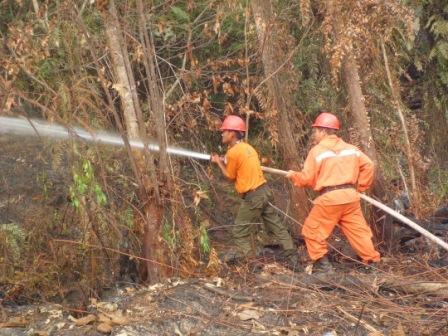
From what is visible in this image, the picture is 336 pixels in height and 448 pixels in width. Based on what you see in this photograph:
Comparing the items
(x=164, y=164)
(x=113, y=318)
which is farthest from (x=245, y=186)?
(x=113, y=318)

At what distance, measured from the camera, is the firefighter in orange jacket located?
6.69m

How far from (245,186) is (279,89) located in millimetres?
1290

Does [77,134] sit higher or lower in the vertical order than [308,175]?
higher

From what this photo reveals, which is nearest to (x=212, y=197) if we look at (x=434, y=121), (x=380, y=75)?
(x=380, y=75)

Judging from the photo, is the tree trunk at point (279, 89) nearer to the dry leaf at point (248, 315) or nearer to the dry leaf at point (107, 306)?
the dry leaf at point (248, 315)

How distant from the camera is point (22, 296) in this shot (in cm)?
656

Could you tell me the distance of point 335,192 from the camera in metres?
6.68

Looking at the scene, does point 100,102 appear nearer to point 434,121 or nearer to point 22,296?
point 22,296

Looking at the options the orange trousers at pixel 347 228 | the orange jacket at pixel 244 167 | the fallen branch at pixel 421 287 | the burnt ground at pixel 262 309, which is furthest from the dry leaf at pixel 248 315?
the orange jacket at pixel 244 167

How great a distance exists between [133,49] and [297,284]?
3021mm

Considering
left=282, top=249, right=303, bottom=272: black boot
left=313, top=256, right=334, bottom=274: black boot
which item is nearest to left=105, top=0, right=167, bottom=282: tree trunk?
left=282, top=249, right=303, bottom=272: black boot

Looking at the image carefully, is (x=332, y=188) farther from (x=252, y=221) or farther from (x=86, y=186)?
(x=86, y=186)

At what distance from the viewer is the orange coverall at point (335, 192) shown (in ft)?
21.9

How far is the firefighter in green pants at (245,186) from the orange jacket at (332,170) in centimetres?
70
